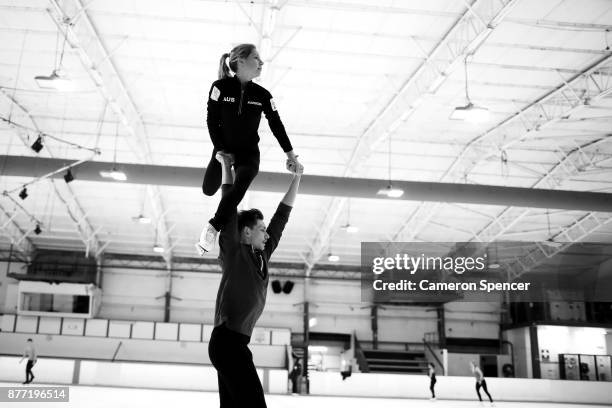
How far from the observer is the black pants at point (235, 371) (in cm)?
234

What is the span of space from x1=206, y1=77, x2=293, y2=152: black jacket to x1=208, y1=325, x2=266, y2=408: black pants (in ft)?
3.30

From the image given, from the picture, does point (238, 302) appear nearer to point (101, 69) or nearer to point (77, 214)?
point (101, 69)

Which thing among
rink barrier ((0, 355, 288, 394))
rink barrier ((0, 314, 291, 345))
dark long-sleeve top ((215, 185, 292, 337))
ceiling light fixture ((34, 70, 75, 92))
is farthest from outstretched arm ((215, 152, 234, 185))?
rink barrier ((0, 314, 291, 345))

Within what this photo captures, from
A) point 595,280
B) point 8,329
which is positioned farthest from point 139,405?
point 595,280

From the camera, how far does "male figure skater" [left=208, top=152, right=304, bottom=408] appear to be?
2373 mm

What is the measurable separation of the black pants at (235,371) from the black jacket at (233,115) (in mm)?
1006

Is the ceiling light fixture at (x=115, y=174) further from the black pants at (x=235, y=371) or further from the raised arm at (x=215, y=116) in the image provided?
the black pants at (x=235, y=371)

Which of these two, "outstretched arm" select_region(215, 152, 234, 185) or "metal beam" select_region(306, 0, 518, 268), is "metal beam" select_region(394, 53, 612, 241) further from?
"outstretched arm" select_region(215, 152, 234, 185)

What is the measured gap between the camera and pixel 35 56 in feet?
53.4

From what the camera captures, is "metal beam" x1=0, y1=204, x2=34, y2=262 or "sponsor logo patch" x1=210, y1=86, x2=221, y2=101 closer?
"sponsor logo patch" x1=210, y1=86, x2=221, y2=101

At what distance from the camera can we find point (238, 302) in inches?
99.7

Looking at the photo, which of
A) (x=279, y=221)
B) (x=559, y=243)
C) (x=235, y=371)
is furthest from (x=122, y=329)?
(x=235, y=371)
